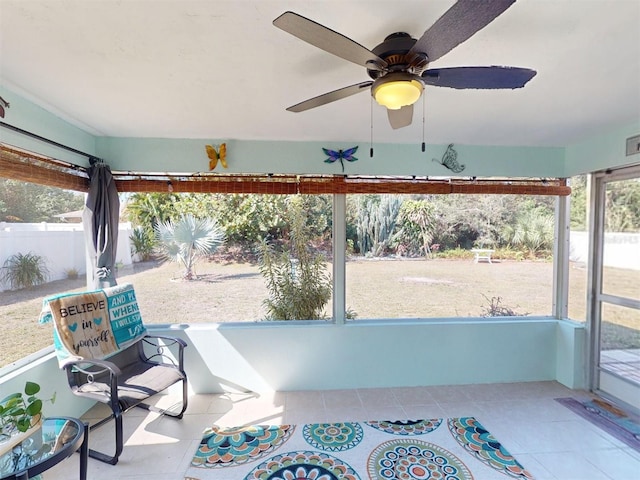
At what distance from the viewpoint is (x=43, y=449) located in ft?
4.88

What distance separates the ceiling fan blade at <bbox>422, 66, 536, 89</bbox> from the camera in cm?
117

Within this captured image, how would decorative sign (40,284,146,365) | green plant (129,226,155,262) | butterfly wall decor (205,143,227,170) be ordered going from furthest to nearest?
green plant (129,226,155,262), butterfly wall decor (205,143,227,170), decorative sign (40,284,146,365)

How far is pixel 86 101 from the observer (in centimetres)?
201

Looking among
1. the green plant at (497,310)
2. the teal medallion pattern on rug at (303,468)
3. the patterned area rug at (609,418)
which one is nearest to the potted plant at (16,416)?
the teal medallion pattern on rug at (303,468)

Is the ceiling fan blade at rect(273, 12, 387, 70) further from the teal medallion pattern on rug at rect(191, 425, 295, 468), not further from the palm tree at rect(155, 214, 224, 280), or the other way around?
the teal medallion pattern on rug at rect(191, 425, 295, 468)

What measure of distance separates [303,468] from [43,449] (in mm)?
1366

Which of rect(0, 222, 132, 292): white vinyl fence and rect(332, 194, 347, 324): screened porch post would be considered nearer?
rect(0, 222, 132, 292): white vinyl fence

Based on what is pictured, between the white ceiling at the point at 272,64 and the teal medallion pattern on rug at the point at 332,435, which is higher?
the white ceiling at the point at 272,64

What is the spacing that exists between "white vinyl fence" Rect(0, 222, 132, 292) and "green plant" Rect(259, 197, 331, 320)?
127 cm

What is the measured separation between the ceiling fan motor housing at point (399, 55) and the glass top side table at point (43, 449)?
220 cm

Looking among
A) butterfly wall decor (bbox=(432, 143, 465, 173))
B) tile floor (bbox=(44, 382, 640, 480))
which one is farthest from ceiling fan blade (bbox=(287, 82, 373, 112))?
tile floor (bbox=(44, 382, 640, 480))

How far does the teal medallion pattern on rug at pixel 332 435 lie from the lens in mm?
2131

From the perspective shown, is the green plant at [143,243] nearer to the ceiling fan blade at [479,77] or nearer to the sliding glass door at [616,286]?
the ceiling fan blade at [479,77]

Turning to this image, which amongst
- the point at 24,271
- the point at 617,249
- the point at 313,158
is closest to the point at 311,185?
the point at 313,158
